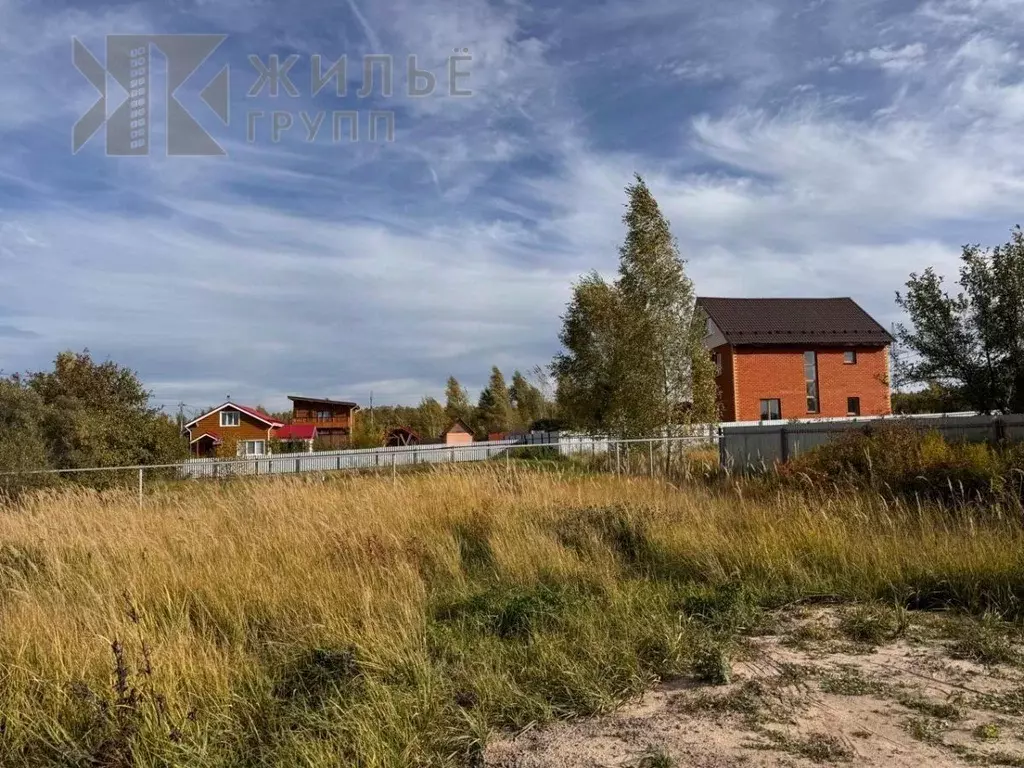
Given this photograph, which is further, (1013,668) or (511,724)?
(1013,668)

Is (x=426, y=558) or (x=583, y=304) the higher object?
(x=583, y=304)

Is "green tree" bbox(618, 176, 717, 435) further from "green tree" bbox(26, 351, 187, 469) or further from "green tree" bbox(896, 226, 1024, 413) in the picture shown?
"green tree" bbox(26, 351, 187, 469)

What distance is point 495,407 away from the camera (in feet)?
245


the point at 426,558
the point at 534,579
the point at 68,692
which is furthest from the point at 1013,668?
the point at 68,692

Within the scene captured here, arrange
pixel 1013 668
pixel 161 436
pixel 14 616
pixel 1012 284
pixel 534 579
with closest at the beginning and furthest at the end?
pixel 1013 668 → pixel 14 616 → pixel 534 579 → pixel 1012 284 → pixel 161 436

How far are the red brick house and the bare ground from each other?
34.8 metres

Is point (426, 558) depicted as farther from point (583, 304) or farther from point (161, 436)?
point (583, 304)

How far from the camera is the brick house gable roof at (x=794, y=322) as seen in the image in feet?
126

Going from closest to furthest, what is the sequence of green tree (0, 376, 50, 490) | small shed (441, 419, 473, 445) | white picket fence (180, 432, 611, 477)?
green tree (0, 376, 50, 490) < white picket fence (180, 432, 611, 477) < small shed (441, 419, 473, 445)

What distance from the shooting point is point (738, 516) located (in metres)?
→ 7.19

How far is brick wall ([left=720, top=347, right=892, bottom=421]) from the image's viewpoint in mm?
38062

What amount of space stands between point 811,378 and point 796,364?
126 cm

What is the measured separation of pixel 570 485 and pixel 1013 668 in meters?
6.30

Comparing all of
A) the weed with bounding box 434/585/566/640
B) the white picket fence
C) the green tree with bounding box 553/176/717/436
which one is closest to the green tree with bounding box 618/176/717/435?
the green tree with bounding box 553/176/717/436
